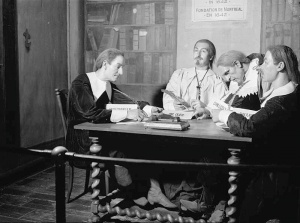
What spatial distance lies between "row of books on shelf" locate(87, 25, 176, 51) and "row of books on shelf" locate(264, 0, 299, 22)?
48.5 inches

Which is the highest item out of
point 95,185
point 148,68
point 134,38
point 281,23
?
point 281,23

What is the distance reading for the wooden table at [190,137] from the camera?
2.41m

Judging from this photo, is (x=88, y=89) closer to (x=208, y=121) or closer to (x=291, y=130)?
(x=208, y=121)

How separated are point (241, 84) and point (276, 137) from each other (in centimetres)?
99

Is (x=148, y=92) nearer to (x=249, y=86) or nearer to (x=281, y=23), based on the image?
(x=281, y=23)

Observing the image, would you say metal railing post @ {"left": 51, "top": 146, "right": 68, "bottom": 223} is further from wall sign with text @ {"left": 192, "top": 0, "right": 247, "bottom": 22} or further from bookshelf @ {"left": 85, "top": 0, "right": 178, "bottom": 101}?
wall sign with text @ {"left": 192, "top": 0, "right": 247, "bottom": 22}

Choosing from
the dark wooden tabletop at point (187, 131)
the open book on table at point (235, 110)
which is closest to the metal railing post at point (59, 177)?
the dark wooden tabletop at point (187, 131)

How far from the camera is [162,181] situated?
320 cm

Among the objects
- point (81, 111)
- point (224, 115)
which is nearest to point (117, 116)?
point (81, 111)

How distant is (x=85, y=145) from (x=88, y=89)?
0.48 metres

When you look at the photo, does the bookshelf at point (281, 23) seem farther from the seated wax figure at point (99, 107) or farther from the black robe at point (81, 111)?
the black robe at point (81, 111)

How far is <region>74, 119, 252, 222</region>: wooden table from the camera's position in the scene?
2410 mm

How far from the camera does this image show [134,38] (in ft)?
17.0

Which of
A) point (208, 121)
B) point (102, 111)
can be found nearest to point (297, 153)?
point (208, 121)
